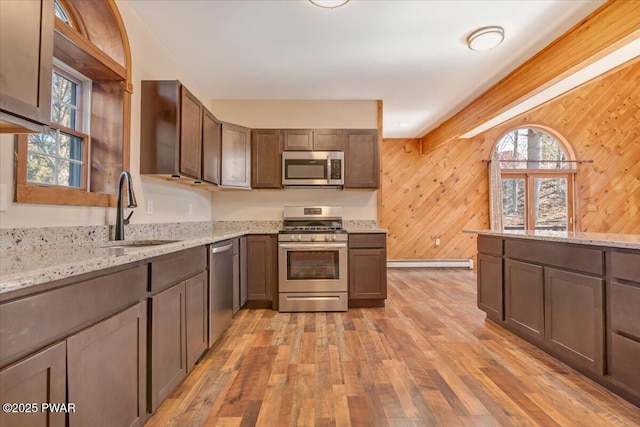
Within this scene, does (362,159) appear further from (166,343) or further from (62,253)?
(62,253)

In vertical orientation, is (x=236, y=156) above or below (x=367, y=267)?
above

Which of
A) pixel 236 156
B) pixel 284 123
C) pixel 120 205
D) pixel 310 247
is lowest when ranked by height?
pixel 310 247

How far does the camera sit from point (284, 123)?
4227mm

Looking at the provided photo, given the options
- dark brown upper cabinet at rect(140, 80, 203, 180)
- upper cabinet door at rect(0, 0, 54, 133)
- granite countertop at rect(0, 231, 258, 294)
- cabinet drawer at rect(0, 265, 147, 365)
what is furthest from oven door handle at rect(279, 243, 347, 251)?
upper cabinet door at rect(0, 0, 54, 133)

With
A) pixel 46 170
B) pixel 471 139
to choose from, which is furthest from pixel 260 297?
pixel 471 139

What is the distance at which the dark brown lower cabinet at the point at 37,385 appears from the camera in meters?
0.84

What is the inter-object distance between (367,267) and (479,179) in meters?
4.01

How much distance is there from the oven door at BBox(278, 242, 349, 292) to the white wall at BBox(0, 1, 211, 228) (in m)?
1.16

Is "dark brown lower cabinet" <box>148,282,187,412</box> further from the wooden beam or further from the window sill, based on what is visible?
the wooden beam

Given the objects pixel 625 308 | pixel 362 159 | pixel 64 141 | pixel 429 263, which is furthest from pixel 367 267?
pixel 429 263

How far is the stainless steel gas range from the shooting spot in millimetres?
3615

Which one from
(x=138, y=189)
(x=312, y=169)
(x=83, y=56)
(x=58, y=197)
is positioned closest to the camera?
(x=58, y=197)

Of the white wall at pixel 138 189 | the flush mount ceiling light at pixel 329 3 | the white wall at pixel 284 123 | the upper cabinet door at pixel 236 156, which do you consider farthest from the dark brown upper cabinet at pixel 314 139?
the flush mount ceiling light at pixel 329 3

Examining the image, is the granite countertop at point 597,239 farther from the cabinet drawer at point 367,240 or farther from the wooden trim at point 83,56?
the wooden trim at point 83,56
